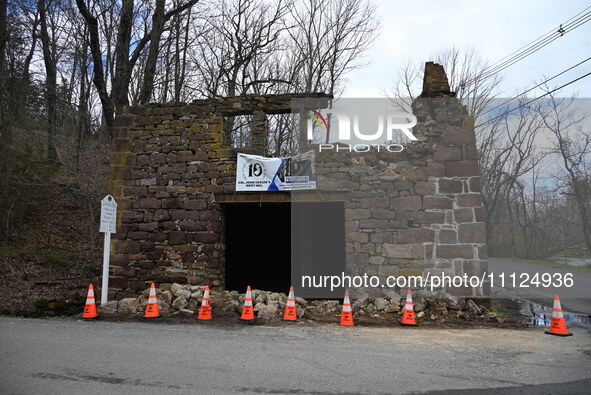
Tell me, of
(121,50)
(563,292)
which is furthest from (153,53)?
(563,292)

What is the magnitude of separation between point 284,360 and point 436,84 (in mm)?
6940

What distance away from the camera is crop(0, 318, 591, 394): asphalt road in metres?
4.34

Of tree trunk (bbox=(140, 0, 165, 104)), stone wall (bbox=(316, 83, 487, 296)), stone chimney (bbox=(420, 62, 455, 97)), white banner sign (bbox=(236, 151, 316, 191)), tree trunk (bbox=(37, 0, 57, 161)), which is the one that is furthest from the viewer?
tree trunk (bbox=(37, 0, 57, 161))

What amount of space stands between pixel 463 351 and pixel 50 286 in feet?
37.0

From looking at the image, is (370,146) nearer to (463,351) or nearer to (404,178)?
(404,178)

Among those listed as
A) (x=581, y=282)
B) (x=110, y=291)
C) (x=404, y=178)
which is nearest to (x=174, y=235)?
(x=110, y=291)

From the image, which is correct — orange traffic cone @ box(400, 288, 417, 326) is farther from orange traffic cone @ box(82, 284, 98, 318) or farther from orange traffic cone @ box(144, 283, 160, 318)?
orange traffic cone @ box(82, 284, 98, 318)

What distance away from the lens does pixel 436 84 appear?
368 inches

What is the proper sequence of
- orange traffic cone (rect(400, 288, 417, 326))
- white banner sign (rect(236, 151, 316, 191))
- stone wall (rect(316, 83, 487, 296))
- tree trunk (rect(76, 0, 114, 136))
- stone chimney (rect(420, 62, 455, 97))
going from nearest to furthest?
orange traffic cone (rect(400, 288, 417, 326)) → stone wall (rect(316, 83, 487, 296)) → stone chimney (rect(420, 62, 455, 97)) → white banner sign (rect(236, 151, 316, 191)) → tree trunk (rect(76, 0, 114, 136))

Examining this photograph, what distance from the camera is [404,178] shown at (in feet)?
29.9

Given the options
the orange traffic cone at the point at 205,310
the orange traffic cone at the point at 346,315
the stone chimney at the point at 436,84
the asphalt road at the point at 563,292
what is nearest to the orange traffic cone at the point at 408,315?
the orange traffic cone at the point at 346,315

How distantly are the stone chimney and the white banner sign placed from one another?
2.95 metres

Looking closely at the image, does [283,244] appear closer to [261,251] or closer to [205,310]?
[261,251]

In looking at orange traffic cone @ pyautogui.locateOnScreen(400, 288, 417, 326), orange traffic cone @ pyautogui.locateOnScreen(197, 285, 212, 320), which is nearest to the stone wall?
orange traffic cone @ pyautogui.locateOnScreen(400, 288, 417, 326)
